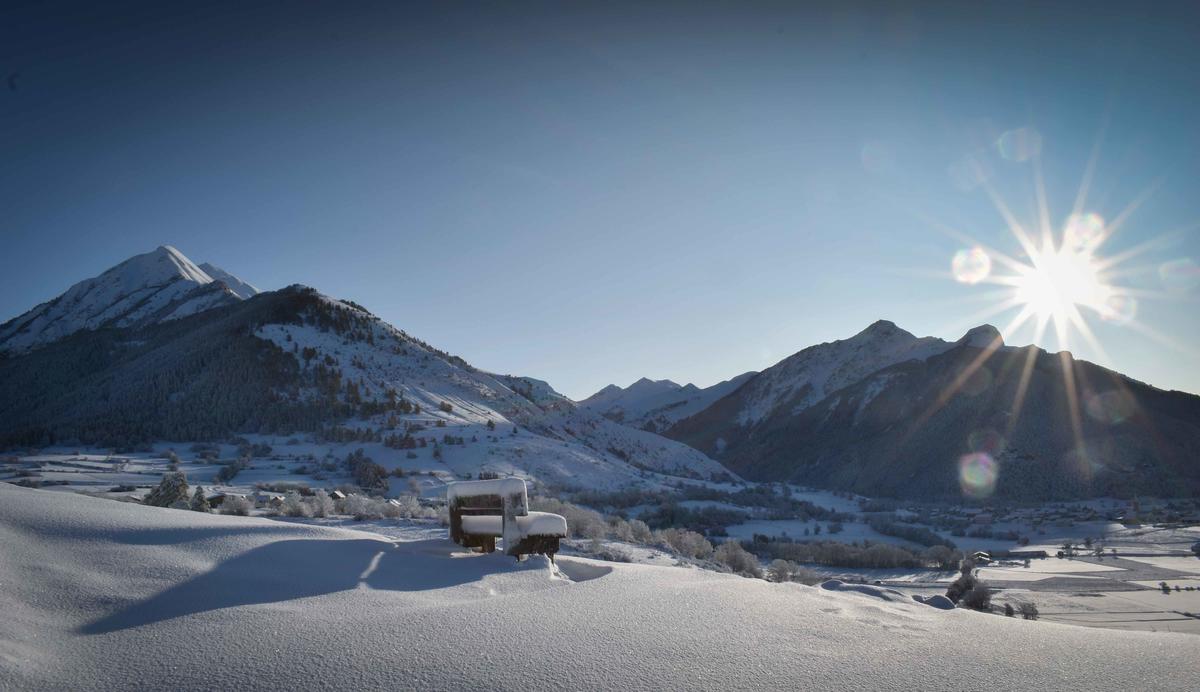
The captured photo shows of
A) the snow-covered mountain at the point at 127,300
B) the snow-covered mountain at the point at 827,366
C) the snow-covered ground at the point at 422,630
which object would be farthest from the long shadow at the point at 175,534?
the snow-covered mountain at the point at 827,366

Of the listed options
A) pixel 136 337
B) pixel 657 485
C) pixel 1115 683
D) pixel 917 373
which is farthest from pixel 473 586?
pixel 917 373

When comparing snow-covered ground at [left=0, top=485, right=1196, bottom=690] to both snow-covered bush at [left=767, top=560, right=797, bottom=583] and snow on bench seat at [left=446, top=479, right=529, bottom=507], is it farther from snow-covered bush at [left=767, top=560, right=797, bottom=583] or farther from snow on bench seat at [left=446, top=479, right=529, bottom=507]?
snow-covered bush at [left=767, top=560, right=797, bottom=583]

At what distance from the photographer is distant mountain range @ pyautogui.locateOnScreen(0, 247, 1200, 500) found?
32.0 metres

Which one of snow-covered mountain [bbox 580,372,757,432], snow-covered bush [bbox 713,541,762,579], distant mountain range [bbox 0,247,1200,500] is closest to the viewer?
snow-covered bush [bbox 713,541,762,579]

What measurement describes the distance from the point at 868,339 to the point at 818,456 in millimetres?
27059

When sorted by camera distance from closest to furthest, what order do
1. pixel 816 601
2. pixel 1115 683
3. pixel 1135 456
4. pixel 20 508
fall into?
pixel 1115 683 → pixel 20 508 → pixel 816 601 → pixel 1135 456

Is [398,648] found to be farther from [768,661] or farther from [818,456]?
[818,456]

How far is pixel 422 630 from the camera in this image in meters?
3.18

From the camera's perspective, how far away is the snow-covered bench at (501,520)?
625 cm

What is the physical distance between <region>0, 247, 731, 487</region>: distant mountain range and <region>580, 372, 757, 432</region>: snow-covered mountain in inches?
2134

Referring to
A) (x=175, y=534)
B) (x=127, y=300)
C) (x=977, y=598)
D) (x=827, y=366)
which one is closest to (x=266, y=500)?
(x=175, y=534)

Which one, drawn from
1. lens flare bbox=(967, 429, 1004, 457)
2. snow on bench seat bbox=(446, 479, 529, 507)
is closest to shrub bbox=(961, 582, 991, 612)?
snow on bench seat bbox=(446, 479, 529, 507)

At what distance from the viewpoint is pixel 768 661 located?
9.77 feet

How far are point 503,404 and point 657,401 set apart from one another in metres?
86.0
